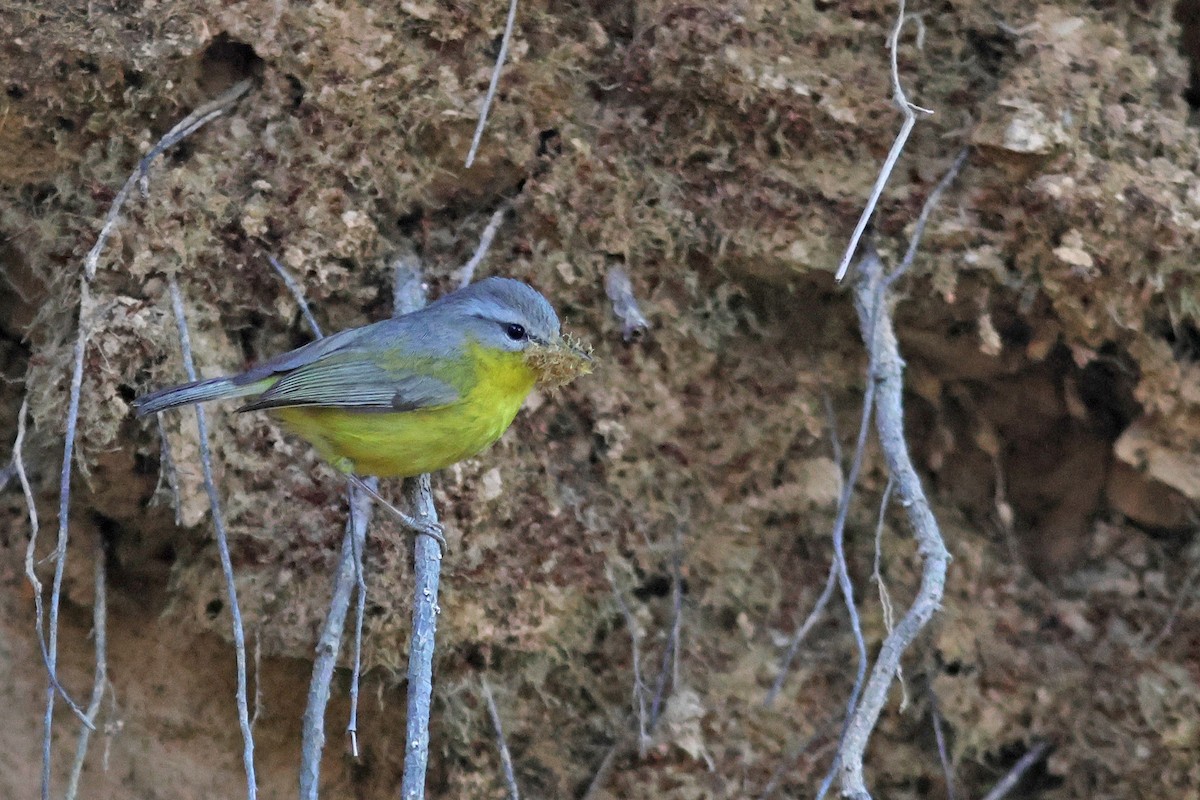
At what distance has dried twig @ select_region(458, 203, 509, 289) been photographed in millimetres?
4516

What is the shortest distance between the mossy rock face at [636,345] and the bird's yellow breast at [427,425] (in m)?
0.36

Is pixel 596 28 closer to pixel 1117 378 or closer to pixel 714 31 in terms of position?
pixel 714 31

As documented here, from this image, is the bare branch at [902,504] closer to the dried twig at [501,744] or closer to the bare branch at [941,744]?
the bare branch at [941,744]

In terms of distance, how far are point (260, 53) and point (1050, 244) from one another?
3032 millimetres

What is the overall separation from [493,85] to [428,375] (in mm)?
1137

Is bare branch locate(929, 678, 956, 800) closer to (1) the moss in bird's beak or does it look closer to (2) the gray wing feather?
(1) the moss in bird's beak

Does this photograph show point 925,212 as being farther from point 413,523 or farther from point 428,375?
point 413,523

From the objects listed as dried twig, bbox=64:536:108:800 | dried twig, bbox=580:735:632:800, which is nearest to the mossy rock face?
dried twig, bbox=580:735:632:800

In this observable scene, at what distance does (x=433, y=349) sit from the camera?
4121 millimetres

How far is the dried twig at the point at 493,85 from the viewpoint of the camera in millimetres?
4332

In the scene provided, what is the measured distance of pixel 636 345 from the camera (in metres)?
4.77

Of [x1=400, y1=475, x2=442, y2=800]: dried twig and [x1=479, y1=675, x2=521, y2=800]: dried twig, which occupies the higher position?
[x1=400, y1=475, x2=442, y2=800]: dried twig

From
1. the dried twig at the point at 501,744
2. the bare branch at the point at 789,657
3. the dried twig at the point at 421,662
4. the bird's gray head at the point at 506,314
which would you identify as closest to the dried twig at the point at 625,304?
the bird's gray head at the point at 506,314

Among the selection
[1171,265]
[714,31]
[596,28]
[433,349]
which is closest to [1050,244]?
[1171,265]
